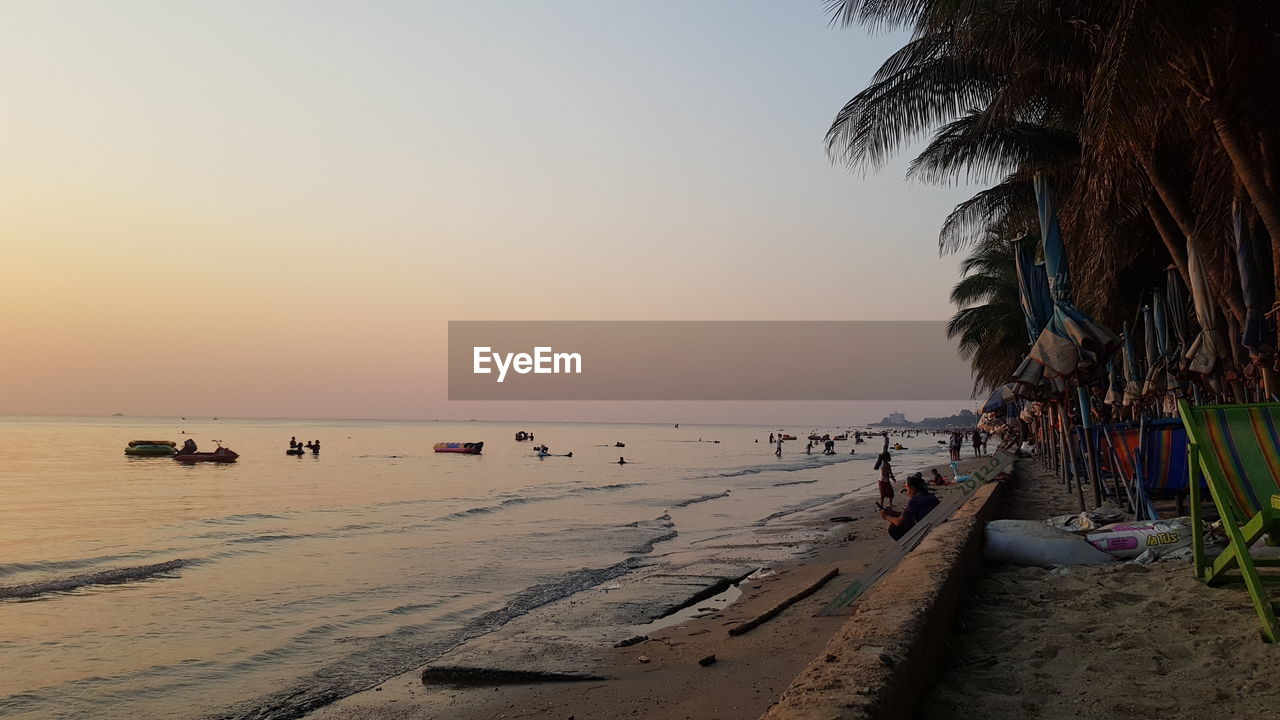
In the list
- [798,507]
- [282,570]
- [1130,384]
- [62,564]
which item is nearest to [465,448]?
[798,507]

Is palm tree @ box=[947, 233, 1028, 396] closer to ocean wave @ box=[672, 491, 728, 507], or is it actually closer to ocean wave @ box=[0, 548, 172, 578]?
ocean wave @ box=[672, 491, 728, 507]

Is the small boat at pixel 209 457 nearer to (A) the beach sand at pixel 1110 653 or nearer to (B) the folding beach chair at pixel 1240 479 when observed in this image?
(A) the beach sand at pixel 1110 653

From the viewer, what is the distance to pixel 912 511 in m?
8.06

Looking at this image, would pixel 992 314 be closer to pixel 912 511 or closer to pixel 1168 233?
pixel 1168 233

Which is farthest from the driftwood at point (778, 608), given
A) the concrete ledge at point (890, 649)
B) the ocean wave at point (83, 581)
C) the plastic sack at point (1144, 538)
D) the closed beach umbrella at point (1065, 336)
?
the ocean wave at point (83, 581)

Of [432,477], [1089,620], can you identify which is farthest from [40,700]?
[432,477]

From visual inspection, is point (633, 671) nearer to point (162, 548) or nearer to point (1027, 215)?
point (162, 548)

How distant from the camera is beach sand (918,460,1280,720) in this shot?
2811mm

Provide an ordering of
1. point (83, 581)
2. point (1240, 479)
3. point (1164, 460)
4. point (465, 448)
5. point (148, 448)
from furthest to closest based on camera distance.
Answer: point (465, 448)
point (148, 448)
point (83, 581)
point (1164, 460)
point (1240, 479)

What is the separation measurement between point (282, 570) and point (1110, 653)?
37.6 feet

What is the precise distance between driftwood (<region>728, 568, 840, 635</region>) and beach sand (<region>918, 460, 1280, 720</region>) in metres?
2.09

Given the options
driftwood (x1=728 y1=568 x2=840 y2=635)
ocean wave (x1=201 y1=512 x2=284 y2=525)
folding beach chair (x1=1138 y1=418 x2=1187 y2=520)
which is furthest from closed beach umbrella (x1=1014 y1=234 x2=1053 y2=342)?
ocean wave (x1=201 y1=512 x2=284 y2=525)

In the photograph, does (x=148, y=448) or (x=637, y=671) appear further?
(x=148, y=448)

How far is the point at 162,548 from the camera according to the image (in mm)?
14273
